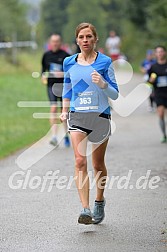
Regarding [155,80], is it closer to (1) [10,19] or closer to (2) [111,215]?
(2) [111,215]

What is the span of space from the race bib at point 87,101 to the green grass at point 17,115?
6.38 m

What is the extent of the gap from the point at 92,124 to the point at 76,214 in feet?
3.82

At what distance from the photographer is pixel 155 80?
56.3ft

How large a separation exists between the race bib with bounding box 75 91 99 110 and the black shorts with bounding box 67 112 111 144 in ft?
0.22

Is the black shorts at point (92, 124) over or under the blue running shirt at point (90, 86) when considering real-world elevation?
under

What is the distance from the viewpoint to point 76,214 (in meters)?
9.13

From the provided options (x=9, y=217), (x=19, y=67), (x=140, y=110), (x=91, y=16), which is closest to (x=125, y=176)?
(x=9, y=217)

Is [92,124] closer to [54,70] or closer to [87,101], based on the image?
[87,101]

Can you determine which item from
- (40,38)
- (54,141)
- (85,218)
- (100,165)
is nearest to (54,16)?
(40,38)

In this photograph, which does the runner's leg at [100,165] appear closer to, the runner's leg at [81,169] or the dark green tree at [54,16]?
the runner's leg at [81,169]

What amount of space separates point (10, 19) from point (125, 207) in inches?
1733

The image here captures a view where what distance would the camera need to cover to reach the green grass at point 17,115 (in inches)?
674

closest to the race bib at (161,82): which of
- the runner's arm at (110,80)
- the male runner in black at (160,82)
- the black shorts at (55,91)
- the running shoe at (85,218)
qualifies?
the male runner in black at (160,82)

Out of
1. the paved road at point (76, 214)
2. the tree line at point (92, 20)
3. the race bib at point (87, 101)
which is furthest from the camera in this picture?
the tree line at point (92, 20)
